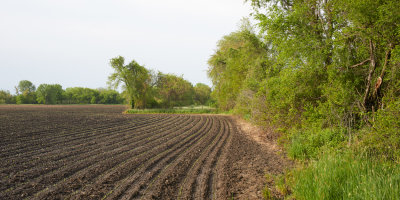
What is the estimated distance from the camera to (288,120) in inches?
360

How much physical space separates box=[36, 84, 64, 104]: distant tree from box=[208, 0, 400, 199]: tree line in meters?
92.1

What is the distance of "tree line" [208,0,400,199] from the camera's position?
5.46 meters

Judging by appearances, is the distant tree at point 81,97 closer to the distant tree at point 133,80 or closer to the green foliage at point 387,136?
the distant tree at point 133,80

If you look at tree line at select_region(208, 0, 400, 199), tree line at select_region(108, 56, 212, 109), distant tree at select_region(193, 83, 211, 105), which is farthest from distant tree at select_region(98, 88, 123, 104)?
tree line at select_region(208, 0, 400, 199)

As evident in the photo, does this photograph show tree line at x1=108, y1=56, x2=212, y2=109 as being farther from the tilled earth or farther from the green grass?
the tilled earth

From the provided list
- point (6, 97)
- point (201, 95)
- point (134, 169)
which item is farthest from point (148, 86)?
point (6, 97)

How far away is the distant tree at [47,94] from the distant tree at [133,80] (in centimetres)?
6131

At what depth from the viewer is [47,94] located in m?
78.4

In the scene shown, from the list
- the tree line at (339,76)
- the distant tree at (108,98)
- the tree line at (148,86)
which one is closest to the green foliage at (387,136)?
the tree line at (339,76)

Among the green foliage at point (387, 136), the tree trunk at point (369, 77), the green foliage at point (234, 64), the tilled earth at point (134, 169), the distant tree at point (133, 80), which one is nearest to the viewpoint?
the green foliage at point (387, 136)

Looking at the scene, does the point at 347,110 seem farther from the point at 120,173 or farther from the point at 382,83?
the point at 120,173

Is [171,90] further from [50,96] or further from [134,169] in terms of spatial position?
[50,96]

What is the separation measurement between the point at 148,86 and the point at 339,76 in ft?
110

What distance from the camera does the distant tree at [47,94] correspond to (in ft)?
257
